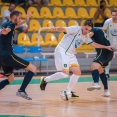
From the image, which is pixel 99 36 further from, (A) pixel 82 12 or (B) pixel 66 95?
(A) pixel 82 12

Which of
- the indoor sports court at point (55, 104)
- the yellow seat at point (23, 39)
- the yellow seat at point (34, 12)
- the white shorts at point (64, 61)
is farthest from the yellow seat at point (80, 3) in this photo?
the white shorts at point (64, 61)

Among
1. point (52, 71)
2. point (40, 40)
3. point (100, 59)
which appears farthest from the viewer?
point (40, 40)

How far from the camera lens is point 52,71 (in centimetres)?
1512

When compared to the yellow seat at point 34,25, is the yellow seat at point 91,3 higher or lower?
higher

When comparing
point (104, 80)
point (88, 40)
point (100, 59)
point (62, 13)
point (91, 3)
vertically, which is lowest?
point (104, 80)

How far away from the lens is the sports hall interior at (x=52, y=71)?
25.7ft

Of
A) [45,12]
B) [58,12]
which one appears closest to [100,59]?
[45,12]

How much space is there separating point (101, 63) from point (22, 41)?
6.56 meters

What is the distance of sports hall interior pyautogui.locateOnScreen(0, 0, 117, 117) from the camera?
7824 mm

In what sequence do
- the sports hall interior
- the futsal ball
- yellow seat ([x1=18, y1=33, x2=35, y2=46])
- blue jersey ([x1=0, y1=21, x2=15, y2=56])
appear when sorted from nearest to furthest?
the sports hall interior, blue jersey ([x1=0, y1=21, x2=15, y2=56]), the futsal ball, yellow seat ([x1=18, y1=33, x2=35, y2=46])

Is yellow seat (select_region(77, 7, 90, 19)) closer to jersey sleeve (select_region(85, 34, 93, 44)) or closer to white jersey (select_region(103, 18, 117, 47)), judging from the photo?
white jersey (select_region(103, 18, 117, 47))

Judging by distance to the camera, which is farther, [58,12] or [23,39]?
[58,12]

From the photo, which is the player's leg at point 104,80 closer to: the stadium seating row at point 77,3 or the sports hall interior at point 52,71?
the sports hall interior at point 52,71

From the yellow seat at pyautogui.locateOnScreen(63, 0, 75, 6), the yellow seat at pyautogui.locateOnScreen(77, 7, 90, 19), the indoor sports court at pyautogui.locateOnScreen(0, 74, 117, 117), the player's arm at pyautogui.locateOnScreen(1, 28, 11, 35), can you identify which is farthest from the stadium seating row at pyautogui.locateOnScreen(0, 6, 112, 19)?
the player's arm at pyautogui.locateOnScreen(1, 28, 11, 35)
